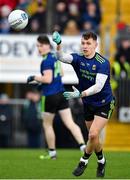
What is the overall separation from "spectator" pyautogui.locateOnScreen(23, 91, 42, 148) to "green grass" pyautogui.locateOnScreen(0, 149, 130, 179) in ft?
14.9

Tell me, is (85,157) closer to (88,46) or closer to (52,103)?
(88,46)

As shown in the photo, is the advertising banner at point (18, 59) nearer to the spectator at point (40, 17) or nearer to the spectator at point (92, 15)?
the spectator at point (40, 17)

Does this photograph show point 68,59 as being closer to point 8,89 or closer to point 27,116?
point 27,116

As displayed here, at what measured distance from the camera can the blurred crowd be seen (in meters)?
20.7

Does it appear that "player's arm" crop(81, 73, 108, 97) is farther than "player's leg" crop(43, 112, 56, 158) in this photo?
No

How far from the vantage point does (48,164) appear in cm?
1302

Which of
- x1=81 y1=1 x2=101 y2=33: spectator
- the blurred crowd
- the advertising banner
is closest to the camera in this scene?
the advertising banner

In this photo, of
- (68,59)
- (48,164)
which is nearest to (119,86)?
(48,164)

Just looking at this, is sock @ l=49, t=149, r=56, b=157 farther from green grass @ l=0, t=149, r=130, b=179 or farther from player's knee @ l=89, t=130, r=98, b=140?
player's knee @ l=89, t=130, r=98, b=140

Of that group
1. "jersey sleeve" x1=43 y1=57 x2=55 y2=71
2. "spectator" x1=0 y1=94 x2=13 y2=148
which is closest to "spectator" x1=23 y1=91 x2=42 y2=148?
"spectator" x1=0 y1=94 x2=13 y2=148

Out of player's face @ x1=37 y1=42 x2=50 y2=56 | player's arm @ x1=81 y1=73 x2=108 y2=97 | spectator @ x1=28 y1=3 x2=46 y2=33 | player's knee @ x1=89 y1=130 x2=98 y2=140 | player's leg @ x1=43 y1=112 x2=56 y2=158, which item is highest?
spectator @ x1=28 y1=3 x2=46 y2=33

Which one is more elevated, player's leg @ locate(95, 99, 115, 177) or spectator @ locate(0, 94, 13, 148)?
player's leg @ locate(95, 99, 115, 177)

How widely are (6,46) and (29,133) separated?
2510 millimetres

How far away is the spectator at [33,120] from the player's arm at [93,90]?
950 centimetres
